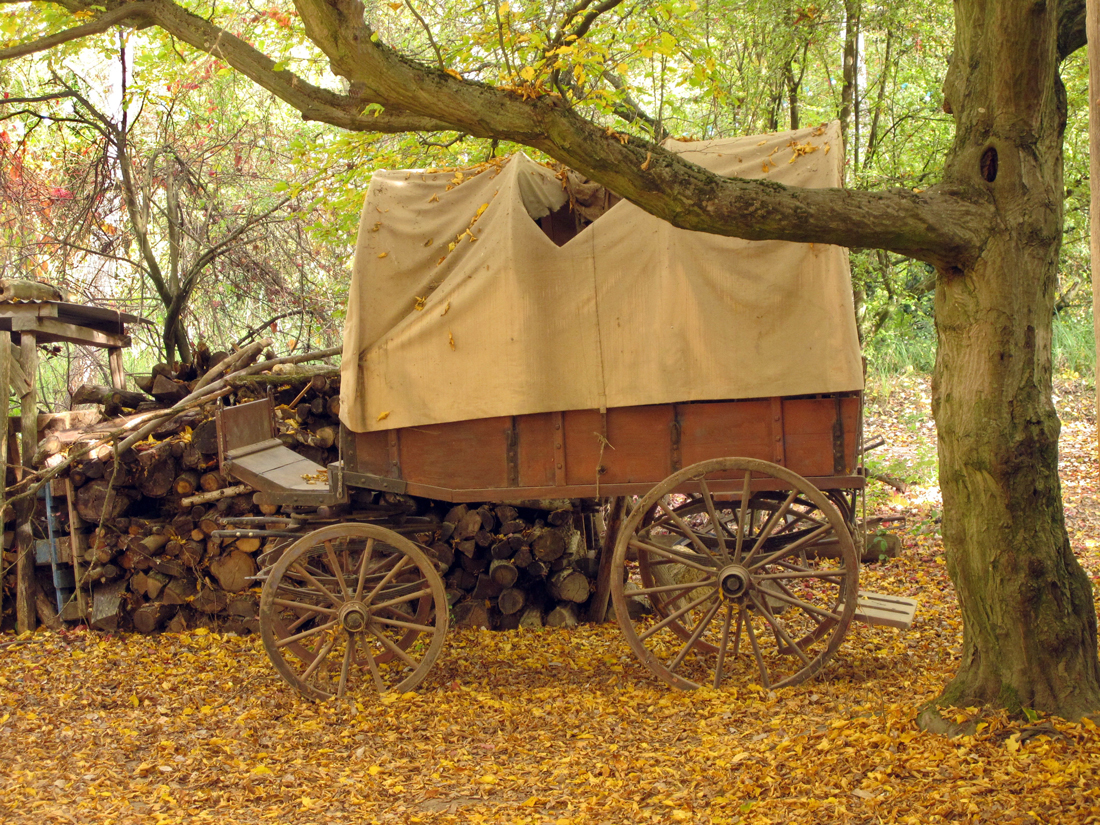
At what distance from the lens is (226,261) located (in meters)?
10.3

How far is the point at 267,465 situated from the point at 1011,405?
3.90m

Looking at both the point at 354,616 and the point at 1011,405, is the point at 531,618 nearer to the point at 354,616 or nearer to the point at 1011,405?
the point at 354,616

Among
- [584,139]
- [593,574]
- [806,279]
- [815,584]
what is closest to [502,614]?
[593,574]

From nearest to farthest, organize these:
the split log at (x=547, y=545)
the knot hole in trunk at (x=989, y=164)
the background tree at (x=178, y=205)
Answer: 1. the knot hole in trunk at (x=989, y=164)
2. the split log at (x=547, y=545)
3. the background tree at (x=178, y=205)

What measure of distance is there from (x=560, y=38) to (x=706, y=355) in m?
3.07

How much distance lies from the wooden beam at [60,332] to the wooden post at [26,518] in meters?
0.10

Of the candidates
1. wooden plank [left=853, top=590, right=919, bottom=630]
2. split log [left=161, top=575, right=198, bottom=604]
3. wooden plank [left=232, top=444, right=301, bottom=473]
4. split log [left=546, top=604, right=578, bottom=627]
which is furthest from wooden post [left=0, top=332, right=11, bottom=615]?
wooden plank [left=853, top=590, right=919, bottom=630]

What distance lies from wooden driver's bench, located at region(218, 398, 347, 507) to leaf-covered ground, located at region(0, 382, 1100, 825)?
1.09 meters

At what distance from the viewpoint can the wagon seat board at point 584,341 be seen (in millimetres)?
4348

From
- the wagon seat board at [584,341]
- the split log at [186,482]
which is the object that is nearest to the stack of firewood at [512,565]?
the wagon seat board at [584,341]

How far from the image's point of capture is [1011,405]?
345 cm

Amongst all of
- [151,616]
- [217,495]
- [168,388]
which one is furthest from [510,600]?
[168,388]

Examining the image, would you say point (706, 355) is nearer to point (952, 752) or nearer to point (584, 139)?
point (584, 139)

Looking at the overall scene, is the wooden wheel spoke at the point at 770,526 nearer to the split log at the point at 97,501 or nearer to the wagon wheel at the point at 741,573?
the wagon wheel at the point at 741,573
